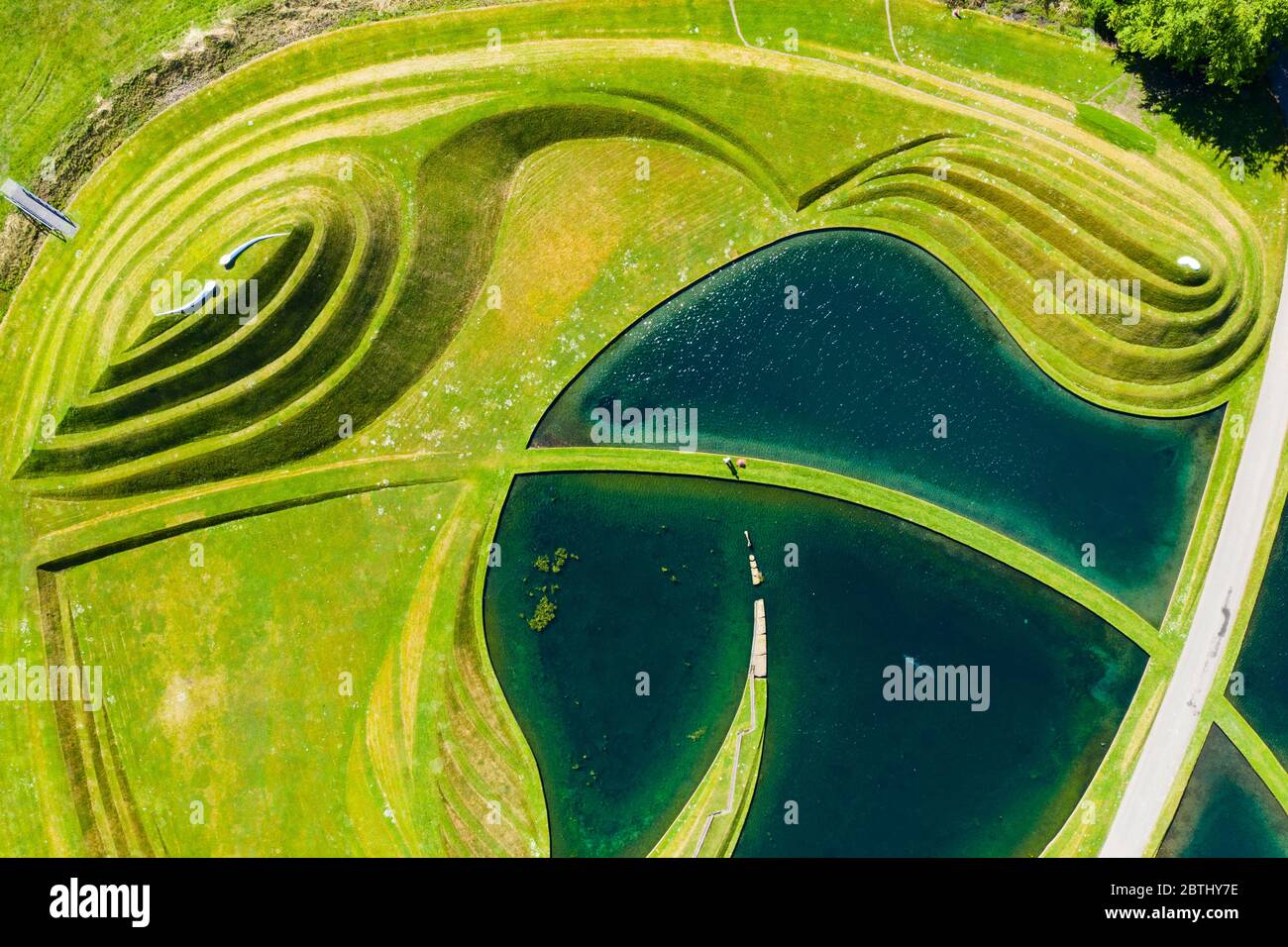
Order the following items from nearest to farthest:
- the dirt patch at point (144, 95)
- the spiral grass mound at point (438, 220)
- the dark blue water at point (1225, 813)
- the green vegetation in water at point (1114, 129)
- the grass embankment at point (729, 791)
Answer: the spiral grass mound at point (438, 220), the dirt patch at point (144, 95), the green vegetation in water at point (1114, 129), the grass embankment at point (729, 791), the dark blue water at point (1225, 813)

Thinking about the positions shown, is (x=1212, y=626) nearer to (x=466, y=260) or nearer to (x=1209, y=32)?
(x=1209, y=32)

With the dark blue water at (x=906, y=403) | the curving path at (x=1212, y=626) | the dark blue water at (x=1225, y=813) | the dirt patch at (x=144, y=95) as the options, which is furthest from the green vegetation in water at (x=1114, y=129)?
the dirt patch at (x=144, y=95)

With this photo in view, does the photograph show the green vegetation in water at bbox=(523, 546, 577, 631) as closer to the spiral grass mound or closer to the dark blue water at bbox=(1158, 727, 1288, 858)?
the spiral grass mound

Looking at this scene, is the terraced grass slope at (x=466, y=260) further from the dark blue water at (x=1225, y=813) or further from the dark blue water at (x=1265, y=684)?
the dark blue water at (x=1225, y=813)

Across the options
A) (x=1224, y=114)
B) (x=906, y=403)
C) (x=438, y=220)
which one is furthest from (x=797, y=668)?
(x=1224, y=114)

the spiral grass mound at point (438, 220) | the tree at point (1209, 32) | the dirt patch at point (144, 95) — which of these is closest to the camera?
the tree at point (1209, 32)

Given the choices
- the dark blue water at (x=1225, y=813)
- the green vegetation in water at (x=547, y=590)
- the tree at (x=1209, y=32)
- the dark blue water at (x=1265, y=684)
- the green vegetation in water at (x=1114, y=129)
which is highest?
the tree at (x=1209, y=32)

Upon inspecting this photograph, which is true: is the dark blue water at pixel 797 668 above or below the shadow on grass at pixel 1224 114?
below
